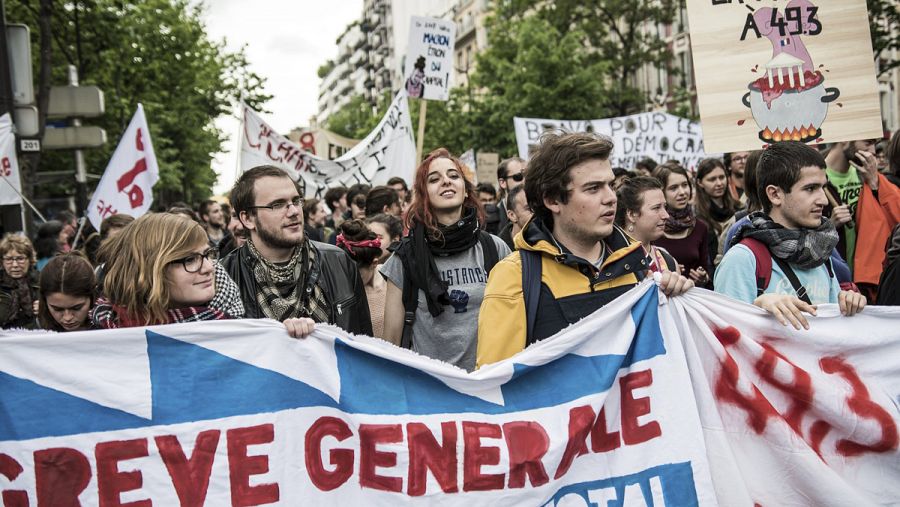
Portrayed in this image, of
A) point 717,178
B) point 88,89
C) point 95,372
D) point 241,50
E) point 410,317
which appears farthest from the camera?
point 241,50

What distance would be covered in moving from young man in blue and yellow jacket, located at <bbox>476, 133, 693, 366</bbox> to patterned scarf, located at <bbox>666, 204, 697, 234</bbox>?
9.44 feet

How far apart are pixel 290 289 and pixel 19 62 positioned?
7809 millimetres

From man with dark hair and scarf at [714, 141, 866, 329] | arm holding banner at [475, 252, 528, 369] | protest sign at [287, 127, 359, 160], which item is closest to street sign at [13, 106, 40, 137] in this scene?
protest sign at [287, 127, 359, 160]

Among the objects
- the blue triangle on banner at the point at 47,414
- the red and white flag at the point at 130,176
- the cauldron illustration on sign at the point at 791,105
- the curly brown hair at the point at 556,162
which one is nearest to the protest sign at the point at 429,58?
the red and white flag at the point at 130,176

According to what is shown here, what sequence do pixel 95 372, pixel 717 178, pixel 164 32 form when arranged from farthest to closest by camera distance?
pixel 164 32 → pixel 717 178 → pixel 95 372

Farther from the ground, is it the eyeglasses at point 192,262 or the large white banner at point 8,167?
the large white banner at point 8,167

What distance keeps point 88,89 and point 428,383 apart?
11.7m

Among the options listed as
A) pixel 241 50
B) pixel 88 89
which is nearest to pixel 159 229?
pixel 88 89

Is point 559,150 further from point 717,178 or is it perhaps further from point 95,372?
point 717,178

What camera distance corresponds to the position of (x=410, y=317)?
4434 mm

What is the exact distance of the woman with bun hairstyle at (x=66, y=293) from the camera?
4492 millimetres

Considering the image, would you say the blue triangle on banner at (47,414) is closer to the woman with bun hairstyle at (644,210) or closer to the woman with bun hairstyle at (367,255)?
the woman with bun hairstyle at (367,255)

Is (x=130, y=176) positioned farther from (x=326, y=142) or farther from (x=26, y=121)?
(x=326, y=142)

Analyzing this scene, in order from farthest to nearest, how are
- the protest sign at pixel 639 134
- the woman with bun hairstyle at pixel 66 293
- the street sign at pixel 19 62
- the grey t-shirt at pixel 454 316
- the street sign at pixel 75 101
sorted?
the protest sign at pixel 639 134, the street sign at pixel 75 101, the street sign at pixel 19 62, the woman with bun hairstyle at pixel 66 293, the grey t-shirt at pixel 454 316
